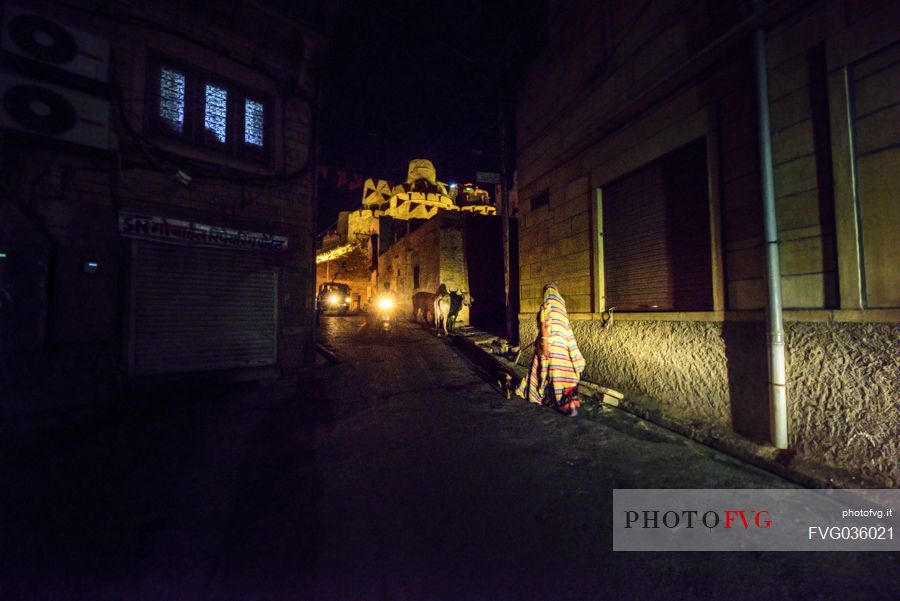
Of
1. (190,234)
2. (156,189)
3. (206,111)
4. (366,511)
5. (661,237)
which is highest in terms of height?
(206,111)

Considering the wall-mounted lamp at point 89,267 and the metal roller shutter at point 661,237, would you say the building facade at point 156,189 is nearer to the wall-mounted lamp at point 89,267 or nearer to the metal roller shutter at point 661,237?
the wall-mounted lamp at point 89,267

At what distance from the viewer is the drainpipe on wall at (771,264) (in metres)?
3.84

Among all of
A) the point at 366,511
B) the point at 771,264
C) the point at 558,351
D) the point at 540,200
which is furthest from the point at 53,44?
the point at 771,264

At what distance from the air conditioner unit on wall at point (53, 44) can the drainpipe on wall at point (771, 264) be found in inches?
384

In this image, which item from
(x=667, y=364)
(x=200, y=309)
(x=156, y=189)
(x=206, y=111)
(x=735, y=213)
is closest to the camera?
(x=735, y=213)

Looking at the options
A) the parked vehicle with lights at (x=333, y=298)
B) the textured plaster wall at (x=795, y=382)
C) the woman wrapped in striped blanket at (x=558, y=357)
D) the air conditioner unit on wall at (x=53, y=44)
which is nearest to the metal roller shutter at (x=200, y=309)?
the air conditioner unit on wall at (x=53, y=44)

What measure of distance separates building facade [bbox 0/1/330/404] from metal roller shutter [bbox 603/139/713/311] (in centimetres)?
681

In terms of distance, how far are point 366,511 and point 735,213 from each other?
17.5 feet

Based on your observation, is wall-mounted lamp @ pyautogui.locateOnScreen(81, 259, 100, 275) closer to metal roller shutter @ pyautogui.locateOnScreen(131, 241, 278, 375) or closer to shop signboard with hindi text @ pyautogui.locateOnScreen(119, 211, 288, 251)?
metal roller shutter @ pyautogui.locateOnScreen(131, 241, 278, 375)

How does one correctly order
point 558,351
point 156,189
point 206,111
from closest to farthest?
point 558,351
point 156,189
point 206,111

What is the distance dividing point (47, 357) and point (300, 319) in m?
4.03

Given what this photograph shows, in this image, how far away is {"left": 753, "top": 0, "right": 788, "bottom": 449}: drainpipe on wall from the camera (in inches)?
151

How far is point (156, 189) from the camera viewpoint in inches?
264

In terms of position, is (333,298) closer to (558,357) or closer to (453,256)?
(453,256)
